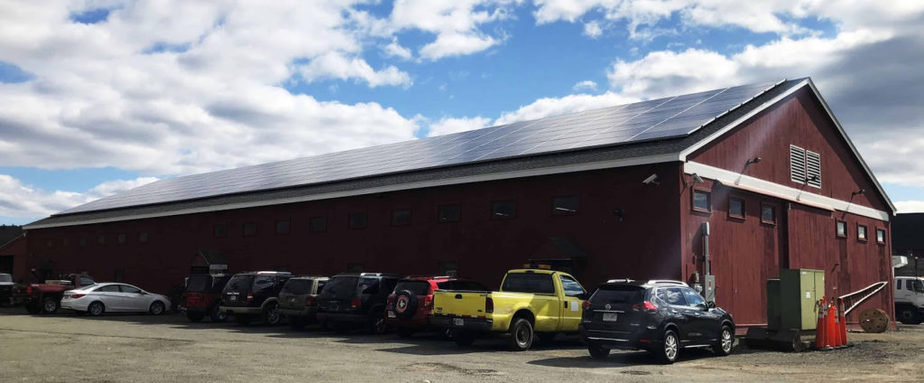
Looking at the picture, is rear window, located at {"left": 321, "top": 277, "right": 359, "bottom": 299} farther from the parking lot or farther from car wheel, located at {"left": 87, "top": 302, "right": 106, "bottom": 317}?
car wheel, located at {"left": 87, "top": 302, "right": 106, "bottom": 317}

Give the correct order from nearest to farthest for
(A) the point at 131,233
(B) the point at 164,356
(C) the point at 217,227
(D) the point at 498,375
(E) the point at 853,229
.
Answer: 1. (D) the point at 498,375
2. (B) the point at 164,356
3. (E) the point at 853,229
4. (C) the point at 217,227
5. (A) the point at 131,233

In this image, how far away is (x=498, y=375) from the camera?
517 inches

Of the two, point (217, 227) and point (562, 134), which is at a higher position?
point (562, 134)

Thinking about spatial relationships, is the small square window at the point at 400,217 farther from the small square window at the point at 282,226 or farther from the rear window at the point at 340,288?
the rear window at the point at 340,288

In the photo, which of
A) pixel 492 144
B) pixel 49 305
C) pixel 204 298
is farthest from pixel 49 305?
pixel 492 144

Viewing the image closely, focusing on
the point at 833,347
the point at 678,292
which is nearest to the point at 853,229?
the point at 833,347

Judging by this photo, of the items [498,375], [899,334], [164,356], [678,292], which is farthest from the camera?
[899,334]

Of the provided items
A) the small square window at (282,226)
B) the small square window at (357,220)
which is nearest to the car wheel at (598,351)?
the small square window at (357,220)

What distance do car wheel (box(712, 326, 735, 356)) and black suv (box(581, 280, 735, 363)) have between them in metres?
0.15

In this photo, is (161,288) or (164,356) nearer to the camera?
(164,356)

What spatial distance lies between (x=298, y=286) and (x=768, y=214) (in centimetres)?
1488

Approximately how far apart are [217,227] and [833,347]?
90.7 feet

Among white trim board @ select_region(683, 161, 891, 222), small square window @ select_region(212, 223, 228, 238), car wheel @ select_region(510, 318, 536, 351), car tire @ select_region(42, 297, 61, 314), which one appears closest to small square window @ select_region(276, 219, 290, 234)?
small square window @ select_region(212, 223, 228, 238)

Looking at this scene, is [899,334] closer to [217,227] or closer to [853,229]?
[853,229]
